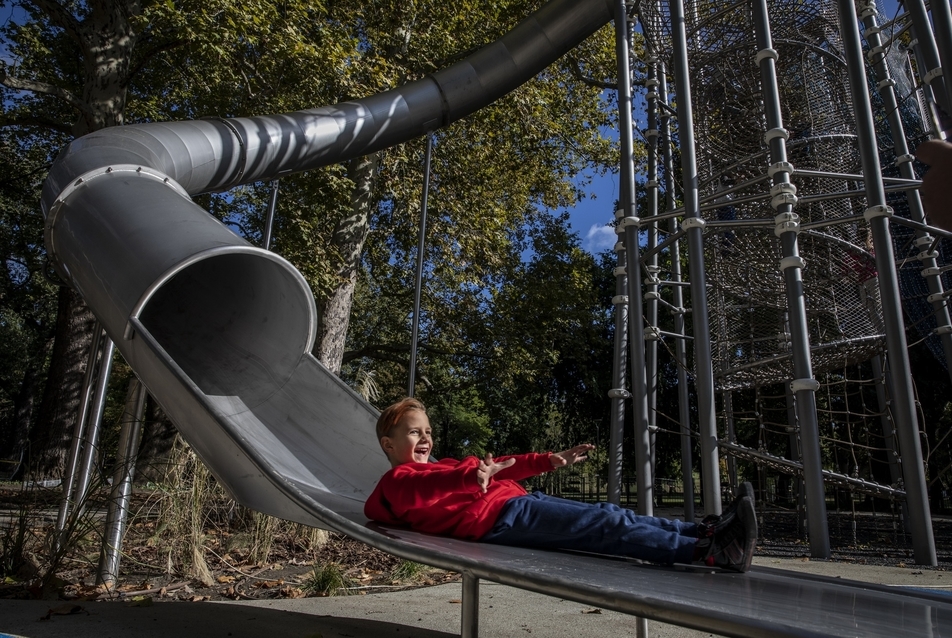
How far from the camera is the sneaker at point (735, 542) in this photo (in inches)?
85.7

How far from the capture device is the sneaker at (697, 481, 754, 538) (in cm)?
219

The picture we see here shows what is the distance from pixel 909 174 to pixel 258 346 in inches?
215

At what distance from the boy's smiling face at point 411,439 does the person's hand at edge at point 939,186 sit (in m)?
2.22

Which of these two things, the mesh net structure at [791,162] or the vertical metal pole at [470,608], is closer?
the vertical metal pole at [470,608]

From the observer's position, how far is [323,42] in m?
8.58

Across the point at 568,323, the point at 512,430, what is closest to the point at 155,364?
the point at 568,323

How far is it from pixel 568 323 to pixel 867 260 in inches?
259

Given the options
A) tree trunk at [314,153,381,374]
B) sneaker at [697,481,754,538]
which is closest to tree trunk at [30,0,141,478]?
tree trunk at [314,153,381,374]

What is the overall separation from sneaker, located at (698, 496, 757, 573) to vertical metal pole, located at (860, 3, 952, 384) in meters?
3.94

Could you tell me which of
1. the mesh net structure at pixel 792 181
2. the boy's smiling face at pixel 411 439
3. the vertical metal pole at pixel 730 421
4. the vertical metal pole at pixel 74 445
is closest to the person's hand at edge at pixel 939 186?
the boy's smiling face at pixel 411 439

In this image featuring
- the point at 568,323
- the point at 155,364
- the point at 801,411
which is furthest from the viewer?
the point at 568,323

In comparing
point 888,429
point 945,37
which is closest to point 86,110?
point 945,37

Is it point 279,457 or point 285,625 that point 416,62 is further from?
point 285,625

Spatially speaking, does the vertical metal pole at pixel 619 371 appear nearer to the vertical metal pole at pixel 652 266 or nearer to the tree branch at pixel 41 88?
the vertical metal pole at pixel 652 266
